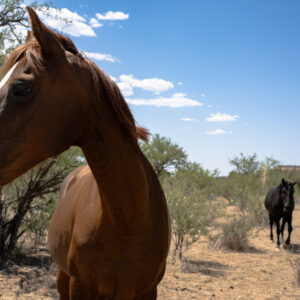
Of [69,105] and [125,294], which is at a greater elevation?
[69,105]

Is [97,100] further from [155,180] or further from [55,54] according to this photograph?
[155,180]

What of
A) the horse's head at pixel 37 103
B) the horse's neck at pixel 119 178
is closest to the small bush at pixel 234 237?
the horse's neck at pixel 119 178

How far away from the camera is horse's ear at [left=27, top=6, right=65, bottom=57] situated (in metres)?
1.55

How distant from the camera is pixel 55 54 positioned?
5.64ft

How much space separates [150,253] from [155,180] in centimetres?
51

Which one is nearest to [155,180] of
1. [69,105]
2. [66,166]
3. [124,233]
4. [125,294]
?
[124,233]

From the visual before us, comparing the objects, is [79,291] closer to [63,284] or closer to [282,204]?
[63,284]

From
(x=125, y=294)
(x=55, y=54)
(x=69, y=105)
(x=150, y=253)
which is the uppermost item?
(x=55, y=54)

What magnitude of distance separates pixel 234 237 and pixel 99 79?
8.88m

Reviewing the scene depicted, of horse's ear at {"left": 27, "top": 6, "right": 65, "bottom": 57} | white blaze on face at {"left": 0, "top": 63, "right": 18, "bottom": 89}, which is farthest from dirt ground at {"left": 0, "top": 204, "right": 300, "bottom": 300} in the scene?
horse's ear at {"left": 27, "top": 6, "right": 65, "bottom": 57}

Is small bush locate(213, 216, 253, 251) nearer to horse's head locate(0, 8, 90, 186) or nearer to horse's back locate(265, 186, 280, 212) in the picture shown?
horse's back locate(265, 186, 280, 212)

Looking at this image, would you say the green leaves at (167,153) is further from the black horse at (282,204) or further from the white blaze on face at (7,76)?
the white blaze on face at (7,76)

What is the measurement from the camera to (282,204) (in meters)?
10.9

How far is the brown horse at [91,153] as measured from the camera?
1.62 m
